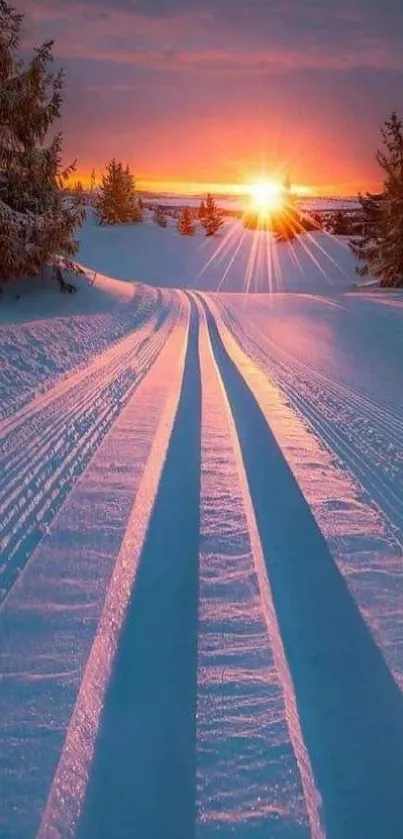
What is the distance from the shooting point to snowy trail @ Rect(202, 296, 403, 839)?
2291 mm

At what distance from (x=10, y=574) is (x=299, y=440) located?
356 centimetres

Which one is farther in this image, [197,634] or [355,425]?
[355,425]

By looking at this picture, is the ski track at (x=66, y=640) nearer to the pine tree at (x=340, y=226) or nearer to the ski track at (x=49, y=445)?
the ski track at (x=49, y=445)

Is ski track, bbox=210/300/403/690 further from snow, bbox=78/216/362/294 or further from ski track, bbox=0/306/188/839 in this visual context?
snow, bbox=78/216/362/294

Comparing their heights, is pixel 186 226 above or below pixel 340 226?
below

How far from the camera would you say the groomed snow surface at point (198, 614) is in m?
2.26

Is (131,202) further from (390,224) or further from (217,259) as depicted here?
(390,224)

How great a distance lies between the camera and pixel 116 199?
202 feet

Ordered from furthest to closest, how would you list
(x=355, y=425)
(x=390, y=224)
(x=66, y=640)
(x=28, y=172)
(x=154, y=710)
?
1. (x=390, y=224)
2. (x=28, y=172)
3. (x=355, y=425)
4. (x=66, y=640)
5. (x=154, y=710)

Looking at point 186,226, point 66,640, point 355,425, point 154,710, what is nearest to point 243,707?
point 154,710

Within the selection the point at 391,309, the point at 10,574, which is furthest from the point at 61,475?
the point at 391,309

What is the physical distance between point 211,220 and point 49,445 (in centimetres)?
6353

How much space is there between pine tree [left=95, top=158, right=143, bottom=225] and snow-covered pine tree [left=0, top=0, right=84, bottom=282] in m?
44.9

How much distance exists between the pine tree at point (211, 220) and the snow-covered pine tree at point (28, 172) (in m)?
44.8
